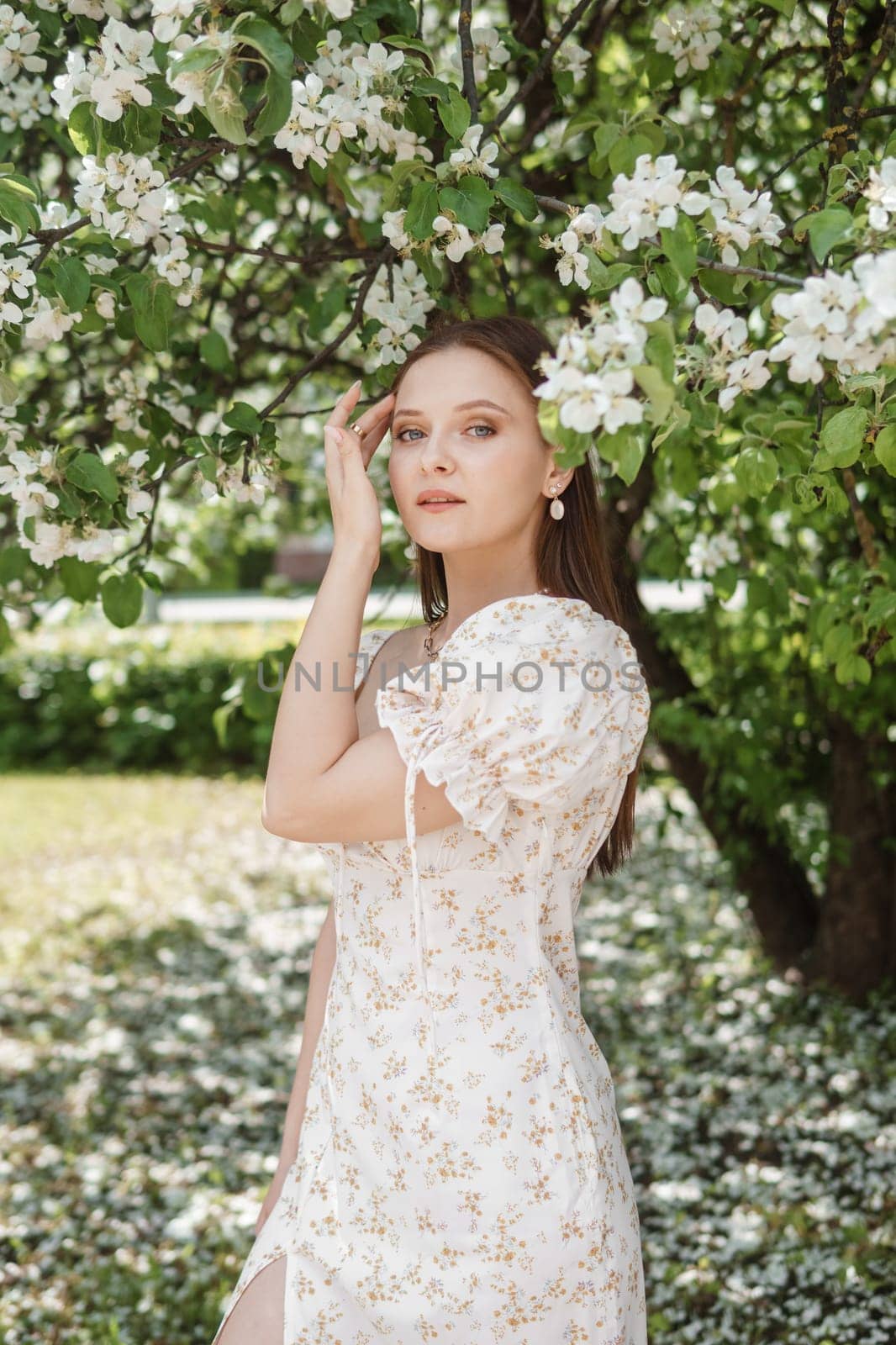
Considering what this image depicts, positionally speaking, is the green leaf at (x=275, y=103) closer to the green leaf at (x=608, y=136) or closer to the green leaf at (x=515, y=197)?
the green leaf at (x=515, y=197)

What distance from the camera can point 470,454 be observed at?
1.72m

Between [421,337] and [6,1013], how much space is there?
164 inches

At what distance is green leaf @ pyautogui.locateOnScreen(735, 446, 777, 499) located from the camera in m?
1.77

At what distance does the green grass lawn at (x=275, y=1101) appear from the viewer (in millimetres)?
3176

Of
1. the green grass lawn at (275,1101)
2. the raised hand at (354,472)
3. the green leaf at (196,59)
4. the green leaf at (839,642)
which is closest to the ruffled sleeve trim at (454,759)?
the raised hand at (354,472)

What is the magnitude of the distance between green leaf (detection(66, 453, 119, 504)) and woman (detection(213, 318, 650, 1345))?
16.5 inches

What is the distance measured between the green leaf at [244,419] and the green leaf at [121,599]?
467 mm

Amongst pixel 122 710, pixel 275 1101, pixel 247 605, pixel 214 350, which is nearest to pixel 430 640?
pixel 214 350

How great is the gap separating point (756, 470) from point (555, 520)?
303 mm

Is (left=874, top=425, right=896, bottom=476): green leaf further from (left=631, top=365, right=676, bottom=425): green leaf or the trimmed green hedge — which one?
the trimmed green hedge

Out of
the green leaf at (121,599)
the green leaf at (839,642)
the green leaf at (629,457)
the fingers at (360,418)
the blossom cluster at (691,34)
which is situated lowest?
the green leaf at (839,642)

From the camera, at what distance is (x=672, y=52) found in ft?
7.80

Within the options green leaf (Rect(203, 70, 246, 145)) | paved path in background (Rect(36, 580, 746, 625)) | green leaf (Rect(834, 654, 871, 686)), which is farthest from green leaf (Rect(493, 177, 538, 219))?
paved path in background (Rect(36, 580, 746, 625))

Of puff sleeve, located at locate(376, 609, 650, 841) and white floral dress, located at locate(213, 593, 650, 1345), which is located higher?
puff sleeve, located at locate(376, 609, 650, 841)
